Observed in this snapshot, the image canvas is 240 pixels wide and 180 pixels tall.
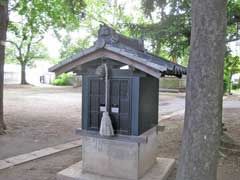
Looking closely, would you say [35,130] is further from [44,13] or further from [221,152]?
[221,152]

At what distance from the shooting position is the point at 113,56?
3.85 metres

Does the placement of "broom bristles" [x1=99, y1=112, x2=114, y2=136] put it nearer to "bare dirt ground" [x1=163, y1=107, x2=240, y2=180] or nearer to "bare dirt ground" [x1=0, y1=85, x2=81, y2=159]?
"bare dirt ground" [x1=163, y1=107, x2=240, y2=180]

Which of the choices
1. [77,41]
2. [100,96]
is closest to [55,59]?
[77,41]

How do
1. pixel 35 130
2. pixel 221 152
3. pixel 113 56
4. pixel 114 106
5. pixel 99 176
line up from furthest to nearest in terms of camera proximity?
pixel 35 130, pixel 221 152, pixel 99 176, pixel 114 106, pixel 113 56

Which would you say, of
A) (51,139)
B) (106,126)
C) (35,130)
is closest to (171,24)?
(106,126)

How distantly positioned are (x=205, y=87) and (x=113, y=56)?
148cm

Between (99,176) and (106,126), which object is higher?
(106,126)

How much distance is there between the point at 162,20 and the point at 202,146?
13.8 ft

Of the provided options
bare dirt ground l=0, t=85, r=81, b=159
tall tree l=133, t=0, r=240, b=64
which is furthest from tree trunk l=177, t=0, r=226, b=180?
bare dirt ground l=0, t=85, r=81, b=159

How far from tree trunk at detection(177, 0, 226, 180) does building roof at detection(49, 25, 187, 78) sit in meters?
0.72

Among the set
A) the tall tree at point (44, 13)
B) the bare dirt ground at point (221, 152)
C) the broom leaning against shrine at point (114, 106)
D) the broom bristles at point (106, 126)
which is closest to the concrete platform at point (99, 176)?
the broom leaning against shrine at point (114, 106)

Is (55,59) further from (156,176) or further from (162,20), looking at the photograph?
(156,176)

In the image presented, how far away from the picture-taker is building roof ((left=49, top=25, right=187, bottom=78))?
3617mm

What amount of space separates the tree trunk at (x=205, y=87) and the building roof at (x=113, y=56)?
0.72 meters
